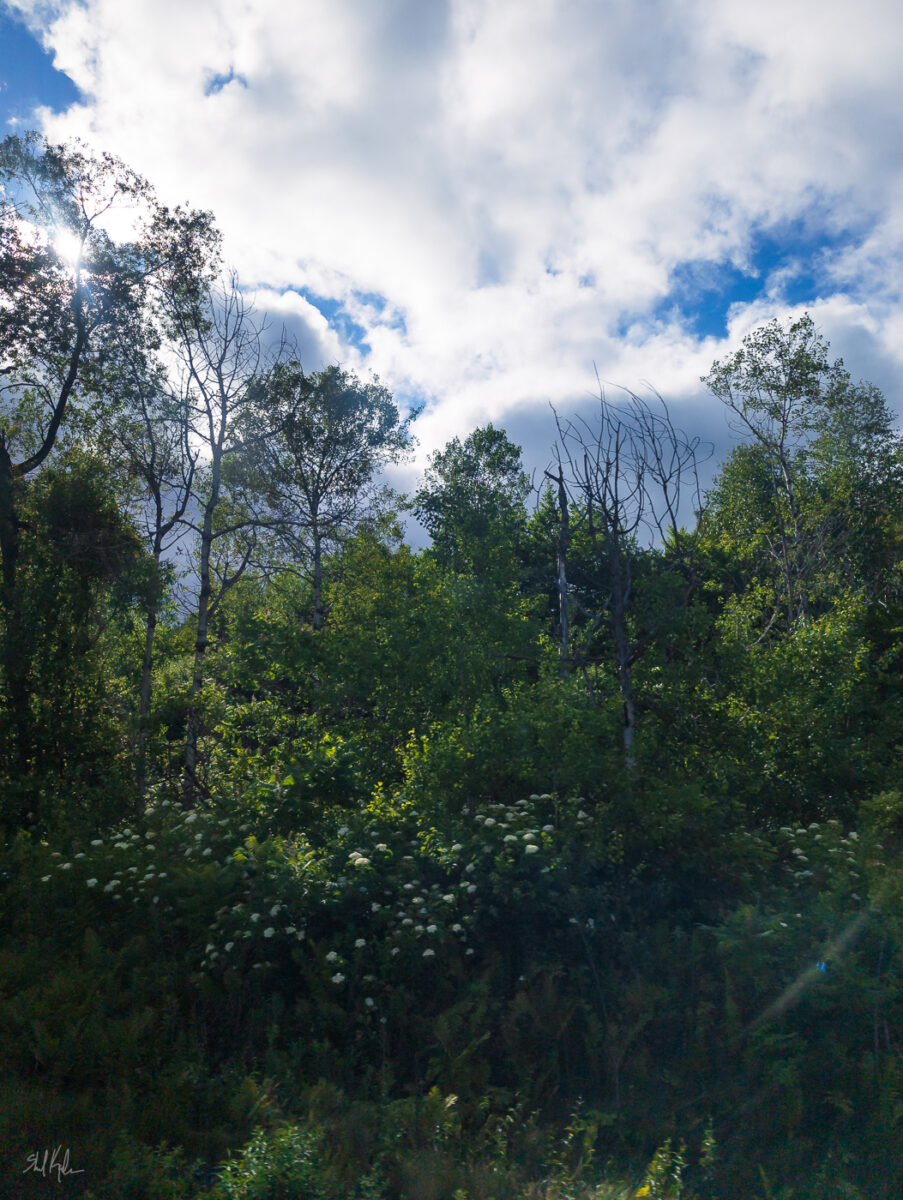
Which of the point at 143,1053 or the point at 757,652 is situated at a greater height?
the point at 757,652

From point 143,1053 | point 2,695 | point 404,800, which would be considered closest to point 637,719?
point 404,800

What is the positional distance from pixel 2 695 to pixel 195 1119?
7.71 metres

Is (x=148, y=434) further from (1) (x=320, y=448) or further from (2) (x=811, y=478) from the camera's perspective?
(2) (x=811, y=478)

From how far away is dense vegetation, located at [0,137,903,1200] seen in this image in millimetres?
4477

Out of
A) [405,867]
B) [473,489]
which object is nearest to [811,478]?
[473,489]

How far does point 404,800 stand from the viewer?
8.55 m

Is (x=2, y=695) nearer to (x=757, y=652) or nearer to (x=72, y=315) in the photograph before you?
(x=72, y=315)
